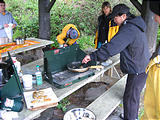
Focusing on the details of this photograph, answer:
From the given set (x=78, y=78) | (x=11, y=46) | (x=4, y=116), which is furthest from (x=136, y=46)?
(x=11, y=46)

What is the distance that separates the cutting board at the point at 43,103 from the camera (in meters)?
1.70

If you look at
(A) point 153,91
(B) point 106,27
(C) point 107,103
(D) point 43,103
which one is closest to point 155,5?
(A) point 153,91

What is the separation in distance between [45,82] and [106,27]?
8.37ft

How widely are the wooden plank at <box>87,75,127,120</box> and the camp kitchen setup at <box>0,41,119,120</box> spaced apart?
532 mm

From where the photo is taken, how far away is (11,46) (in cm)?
385

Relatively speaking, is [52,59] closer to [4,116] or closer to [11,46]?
[4,116]

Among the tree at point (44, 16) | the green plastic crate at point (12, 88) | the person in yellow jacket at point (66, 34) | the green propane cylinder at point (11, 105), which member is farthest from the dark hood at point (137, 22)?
the tree at point (44, 16)

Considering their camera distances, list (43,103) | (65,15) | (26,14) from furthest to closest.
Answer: (26,14), (65,15), (43,103)

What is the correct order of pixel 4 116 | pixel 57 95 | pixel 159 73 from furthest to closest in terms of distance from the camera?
1. pixel 57 95
2. pixel 4 116
3. pixel 159 73

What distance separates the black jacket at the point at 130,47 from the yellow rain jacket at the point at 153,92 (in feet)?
3.00

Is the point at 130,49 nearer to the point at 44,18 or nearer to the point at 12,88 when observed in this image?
the point at 12,88

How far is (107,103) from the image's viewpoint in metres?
2.70

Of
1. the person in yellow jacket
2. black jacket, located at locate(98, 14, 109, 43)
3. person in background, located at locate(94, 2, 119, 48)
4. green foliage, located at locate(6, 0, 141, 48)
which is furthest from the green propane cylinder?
green foliage, located at locate(6, 0, 141, 48)

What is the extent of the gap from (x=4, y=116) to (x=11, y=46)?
2.67 metres
